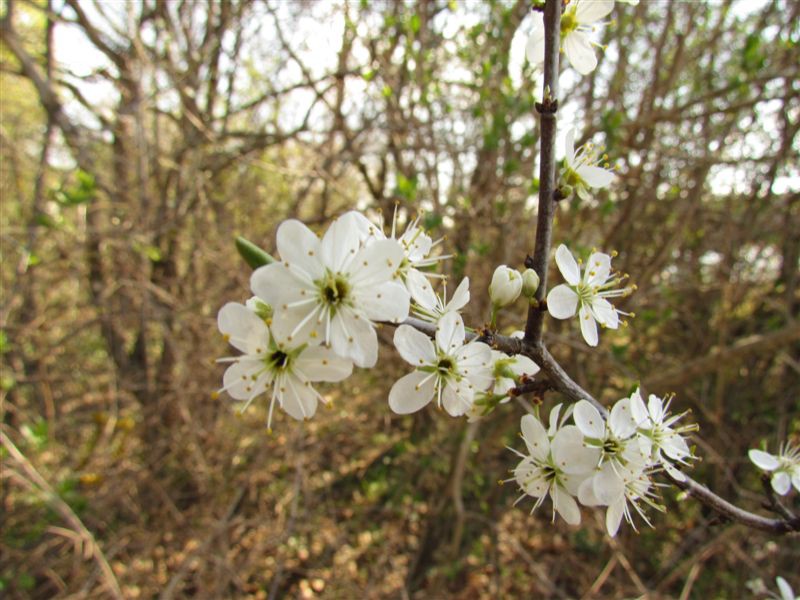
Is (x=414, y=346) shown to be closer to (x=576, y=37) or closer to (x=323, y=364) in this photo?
(x=323, y=364)

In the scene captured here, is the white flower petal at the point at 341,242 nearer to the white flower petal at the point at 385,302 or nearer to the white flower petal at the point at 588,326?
the white flower petal at the point at 385,302

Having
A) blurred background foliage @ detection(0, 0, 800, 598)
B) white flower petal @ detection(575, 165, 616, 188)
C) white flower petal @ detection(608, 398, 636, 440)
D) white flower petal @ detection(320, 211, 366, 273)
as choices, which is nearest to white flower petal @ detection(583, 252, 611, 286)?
white flower petal @ detection(575, 165, 616, 188)

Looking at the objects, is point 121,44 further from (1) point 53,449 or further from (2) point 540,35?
(2) point 540,35

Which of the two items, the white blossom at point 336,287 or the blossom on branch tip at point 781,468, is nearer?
the white blossom at point 336,287

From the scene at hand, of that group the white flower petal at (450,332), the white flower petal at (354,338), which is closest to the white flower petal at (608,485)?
the white flower petal at (450,332)

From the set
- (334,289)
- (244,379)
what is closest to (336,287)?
(334,289)

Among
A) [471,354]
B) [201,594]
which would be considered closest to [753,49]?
[471,354]
